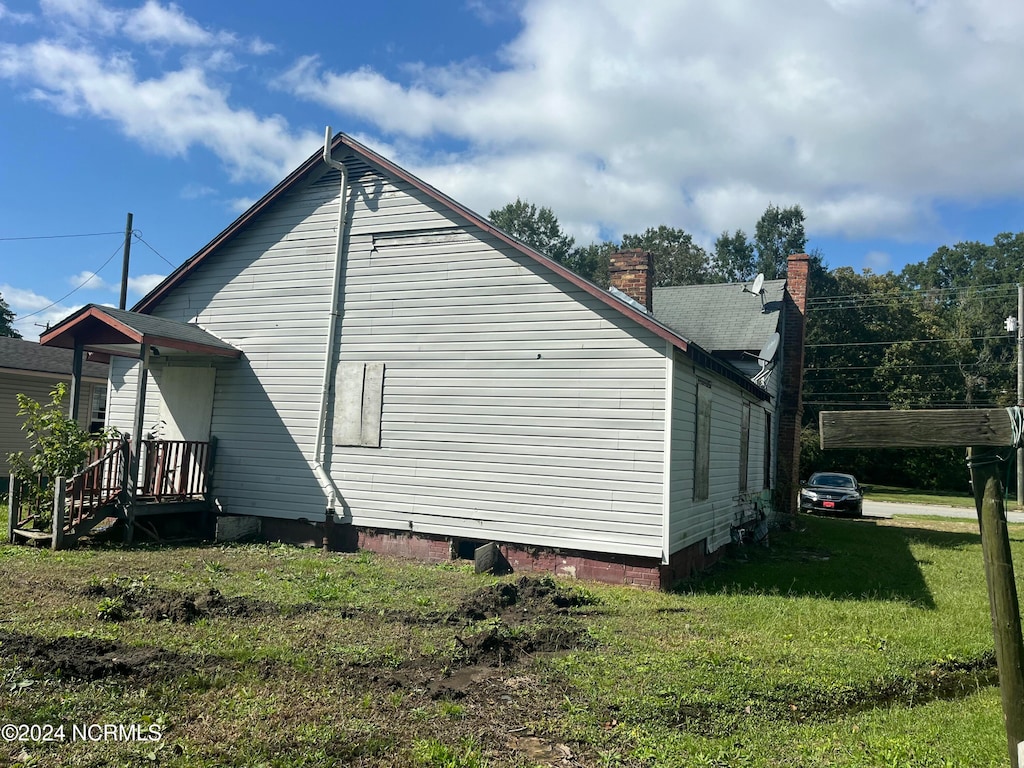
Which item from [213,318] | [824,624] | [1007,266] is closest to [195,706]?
[824,624]

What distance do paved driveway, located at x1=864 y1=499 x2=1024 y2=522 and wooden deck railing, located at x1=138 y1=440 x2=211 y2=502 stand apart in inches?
822

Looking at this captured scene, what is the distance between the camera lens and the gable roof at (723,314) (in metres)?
18.0

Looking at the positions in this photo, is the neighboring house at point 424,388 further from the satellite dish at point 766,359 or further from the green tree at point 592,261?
the green tree at point 592,261

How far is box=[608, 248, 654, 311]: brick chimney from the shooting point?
14477 mm

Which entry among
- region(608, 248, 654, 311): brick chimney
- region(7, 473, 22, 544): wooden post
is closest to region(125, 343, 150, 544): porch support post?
region(7, 473, 22, 544): wooden post

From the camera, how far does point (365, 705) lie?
501 centimetres

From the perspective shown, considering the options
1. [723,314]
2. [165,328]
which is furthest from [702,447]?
[723,314]

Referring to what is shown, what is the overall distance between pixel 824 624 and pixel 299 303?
941 centimetres

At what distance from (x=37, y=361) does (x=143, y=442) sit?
11.7 meters

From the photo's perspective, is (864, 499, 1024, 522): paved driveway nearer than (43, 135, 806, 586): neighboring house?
No

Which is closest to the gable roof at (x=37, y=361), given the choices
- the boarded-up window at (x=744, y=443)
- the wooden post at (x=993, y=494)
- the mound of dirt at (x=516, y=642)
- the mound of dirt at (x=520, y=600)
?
the mound of dirt at (x=520, y=600)

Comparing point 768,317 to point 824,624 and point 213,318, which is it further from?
point 213,318

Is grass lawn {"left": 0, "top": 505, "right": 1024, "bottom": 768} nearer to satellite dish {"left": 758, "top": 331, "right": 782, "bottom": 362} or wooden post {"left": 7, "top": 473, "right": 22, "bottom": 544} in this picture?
wooden post {"left": 7, "top": 473, "right": 22, "bottom": 544}

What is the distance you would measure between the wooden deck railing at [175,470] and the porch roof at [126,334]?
161 cm
